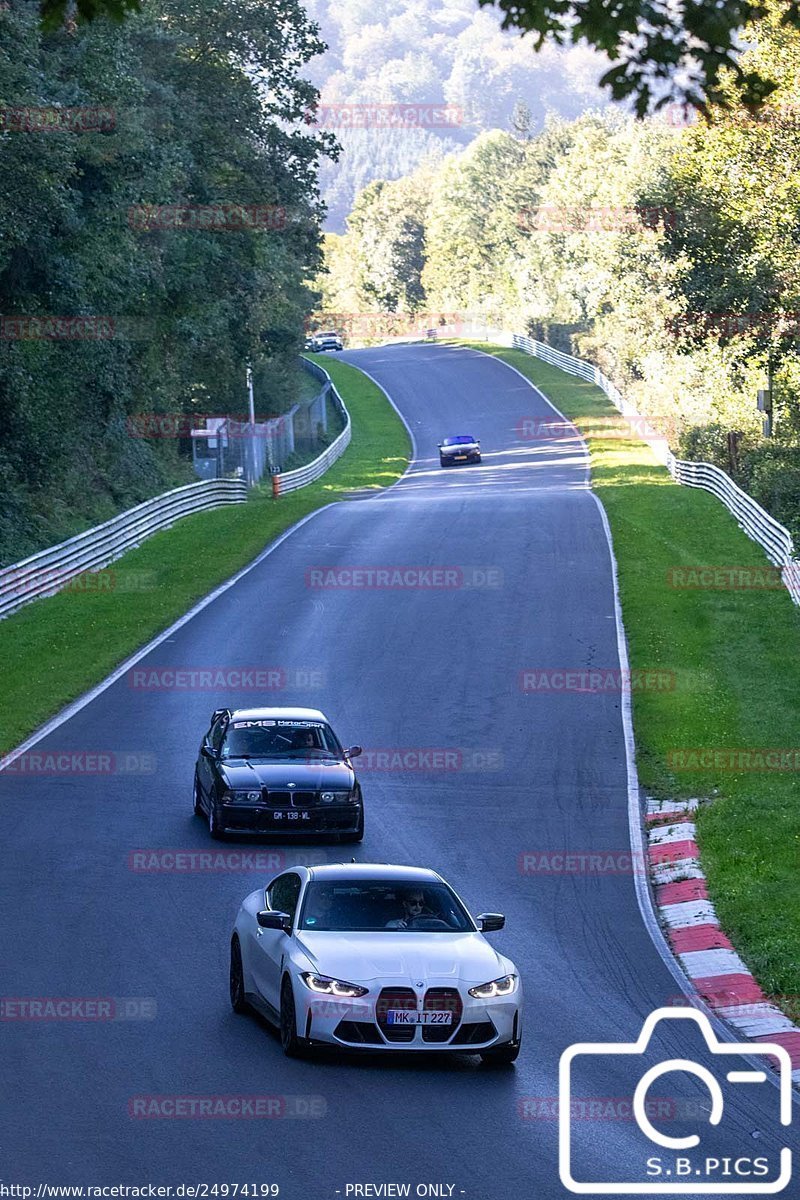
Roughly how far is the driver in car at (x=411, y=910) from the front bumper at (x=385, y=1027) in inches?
38.6

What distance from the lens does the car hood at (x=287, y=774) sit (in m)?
17.8

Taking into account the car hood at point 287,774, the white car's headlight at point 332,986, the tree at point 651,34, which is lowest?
the car hood at point 287,774

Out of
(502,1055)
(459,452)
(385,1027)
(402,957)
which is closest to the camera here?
(385,1027)

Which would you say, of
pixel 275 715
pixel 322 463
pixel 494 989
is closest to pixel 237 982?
pixel 494 989

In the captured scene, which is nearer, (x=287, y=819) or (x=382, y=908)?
(x=382, y=908)

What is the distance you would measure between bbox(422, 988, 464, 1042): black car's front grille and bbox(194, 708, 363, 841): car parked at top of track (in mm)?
7134

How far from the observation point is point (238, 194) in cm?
5291

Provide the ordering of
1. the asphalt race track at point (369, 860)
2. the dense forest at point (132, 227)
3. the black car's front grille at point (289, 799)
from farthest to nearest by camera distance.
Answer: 1. the dense forest at point (132, 227)
2. the black car's front grille at point (289, 799)
3. the asphalt race track at point (369, 860)

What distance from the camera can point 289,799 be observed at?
17766 mm

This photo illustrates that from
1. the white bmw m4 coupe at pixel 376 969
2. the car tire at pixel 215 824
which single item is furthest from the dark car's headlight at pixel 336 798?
the white bmw m4 coupe at pixel 376 969

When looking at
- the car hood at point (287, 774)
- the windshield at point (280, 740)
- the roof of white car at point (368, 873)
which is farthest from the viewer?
the windshield at point (280, 740)

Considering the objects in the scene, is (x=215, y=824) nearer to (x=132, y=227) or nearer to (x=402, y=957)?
(x=402, y=957)

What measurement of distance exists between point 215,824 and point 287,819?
0.79 m

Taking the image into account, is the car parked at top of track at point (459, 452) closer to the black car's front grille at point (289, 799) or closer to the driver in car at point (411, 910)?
the black car's front grille at point (289, 799)
